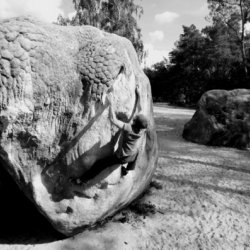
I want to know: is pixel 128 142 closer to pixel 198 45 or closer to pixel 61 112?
pixel 61 112

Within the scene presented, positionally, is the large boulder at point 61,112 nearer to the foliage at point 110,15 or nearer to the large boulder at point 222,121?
the large boulder at point 222,121

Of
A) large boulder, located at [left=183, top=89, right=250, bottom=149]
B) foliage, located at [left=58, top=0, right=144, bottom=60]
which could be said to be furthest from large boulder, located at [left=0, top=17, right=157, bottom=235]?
foliage, located at [left=58, top=0, right=144, bottom=60]

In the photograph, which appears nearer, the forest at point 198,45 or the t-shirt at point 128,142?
the t-shirt at point 128,142

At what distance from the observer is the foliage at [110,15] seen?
19828mm

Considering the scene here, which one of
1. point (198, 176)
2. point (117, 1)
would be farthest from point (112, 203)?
point (117, 1)

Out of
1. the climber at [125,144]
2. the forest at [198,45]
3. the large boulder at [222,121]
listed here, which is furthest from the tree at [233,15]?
the climber at [125,144]

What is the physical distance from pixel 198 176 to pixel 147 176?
2201 mm

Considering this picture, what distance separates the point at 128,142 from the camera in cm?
339

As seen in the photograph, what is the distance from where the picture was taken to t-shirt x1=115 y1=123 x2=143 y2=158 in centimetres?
337

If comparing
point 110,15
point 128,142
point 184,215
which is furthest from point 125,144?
point 110,15

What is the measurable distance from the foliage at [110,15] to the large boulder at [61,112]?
57.2 feet

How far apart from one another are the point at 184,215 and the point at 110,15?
755 inches

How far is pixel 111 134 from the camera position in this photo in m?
3.75

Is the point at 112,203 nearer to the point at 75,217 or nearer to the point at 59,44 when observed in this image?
the point at 75,217
